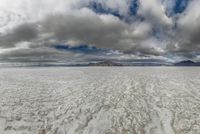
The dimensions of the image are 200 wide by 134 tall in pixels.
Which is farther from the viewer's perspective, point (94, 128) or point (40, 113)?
point (40, 113)

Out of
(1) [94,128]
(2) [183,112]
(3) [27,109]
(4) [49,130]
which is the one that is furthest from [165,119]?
(3) [27,109]

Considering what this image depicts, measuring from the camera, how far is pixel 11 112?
1525 centimetres

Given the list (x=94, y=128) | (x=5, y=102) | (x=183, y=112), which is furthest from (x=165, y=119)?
(x=5, y=102)

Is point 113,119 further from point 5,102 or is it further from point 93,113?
point 5,102

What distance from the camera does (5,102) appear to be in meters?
18.9

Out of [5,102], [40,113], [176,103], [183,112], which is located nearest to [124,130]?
[183,112]

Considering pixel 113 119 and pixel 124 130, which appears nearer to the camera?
pixel 124 130

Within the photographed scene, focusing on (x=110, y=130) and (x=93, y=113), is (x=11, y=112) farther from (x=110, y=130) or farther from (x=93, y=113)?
(x=110, y=130)

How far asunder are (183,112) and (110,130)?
8.04 meters

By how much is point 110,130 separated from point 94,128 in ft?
4.04

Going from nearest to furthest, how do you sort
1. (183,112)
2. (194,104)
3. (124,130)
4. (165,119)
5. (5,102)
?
(124,130) → (165,119) → (183,112) → (194,104) → (5,102)

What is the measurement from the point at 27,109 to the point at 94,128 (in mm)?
8255

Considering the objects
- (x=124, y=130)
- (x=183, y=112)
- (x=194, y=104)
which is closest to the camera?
(x=124, y=130)

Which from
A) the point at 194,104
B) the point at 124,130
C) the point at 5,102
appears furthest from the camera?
the point at 5,102
